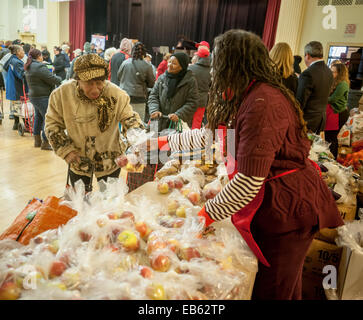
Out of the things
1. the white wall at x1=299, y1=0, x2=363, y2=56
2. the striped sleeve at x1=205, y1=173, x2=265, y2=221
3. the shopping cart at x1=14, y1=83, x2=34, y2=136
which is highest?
the white wall at x1=299, y1=0, x2=363, y2=56

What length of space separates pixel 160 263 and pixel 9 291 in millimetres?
480

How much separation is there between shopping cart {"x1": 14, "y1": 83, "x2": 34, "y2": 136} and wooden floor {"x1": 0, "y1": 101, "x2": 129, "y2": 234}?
0.70 ft

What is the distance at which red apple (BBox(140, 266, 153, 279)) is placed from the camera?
107 centimetres

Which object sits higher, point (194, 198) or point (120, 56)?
point (120, 56)

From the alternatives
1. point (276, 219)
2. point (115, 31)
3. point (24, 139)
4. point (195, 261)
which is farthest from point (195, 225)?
point (115, 31)

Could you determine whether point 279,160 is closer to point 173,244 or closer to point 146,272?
point 173,244

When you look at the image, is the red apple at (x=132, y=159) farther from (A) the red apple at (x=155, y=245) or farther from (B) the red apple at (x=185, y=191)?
(A) the red apple at (x=155, y=245)

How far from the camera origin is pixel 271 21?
995 centimetres

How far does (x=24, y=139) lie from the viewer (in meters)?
5.80

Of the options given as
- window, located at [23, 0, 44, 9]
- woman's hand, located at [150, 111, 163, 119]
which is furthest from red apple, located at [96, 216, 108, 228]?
window, located at [23, 0, 44, 9]

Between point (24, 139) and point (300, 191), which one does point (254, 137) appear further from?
point (24, 139)

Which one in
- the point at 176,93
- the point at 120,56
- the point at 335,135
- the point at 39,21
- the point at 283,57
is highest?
the point at 39,21

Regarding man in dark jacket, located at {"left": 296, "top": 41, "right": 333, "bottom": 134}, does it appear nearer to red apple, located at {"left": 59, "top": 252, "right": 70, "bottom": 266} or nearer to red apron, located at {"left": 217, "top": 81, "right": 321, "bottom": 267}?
red apron, located at {"left": 217, "top": 81, "right": 321, "bottom": 267}

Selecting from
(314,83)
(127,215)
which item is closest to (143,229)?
(127,215)
